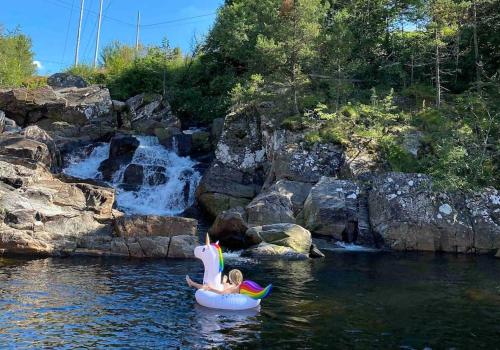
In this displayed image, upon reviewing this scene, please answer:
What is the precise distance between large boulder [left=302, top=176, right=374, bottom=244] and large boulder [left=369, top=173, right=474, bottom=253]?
566mm

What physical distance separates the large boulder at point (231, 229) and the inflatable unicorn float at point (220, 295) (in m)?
10.2

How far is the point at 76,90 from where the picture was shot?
146ft

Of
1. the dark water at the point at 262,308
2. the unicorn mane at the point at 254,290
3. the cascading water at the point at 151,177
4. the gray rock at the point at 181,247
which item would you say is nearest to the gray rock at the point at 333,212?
the dark water at the point at 262,308

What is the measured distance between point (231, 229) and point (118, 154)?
14145 mm

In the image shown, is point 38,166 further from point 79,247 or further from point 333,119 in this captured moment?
point 333,119

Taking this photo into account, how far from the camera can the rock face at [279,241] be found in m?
20.9

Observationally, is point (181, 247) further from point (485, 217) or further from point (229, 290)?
point (485, 217)

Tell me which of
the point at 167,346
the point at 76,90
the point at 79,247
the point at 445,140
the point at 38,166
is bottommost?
the point at 167,346

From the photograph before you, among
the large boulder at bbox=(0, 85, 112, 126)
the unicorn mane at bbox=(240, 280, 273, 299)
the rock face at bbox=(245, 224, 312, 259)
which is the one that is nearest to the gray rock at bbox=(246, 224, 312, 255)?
the rock face at bbox=(245, 224, 312, 259)

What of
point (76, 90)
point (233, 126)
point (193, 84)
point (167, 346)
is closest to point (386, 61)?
point (233, 126)

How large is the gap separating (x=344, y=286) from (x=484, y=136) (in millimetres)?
18181

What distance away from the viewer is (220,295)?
1275 cm

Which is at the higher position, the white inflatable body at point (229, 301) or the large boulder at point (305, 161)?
the large boulder at point (305, 161)

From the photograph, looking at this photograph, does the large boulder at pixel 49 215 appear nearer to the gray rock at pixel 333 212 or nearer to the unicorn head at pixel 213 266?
the unicorn head at pixel 213 266
